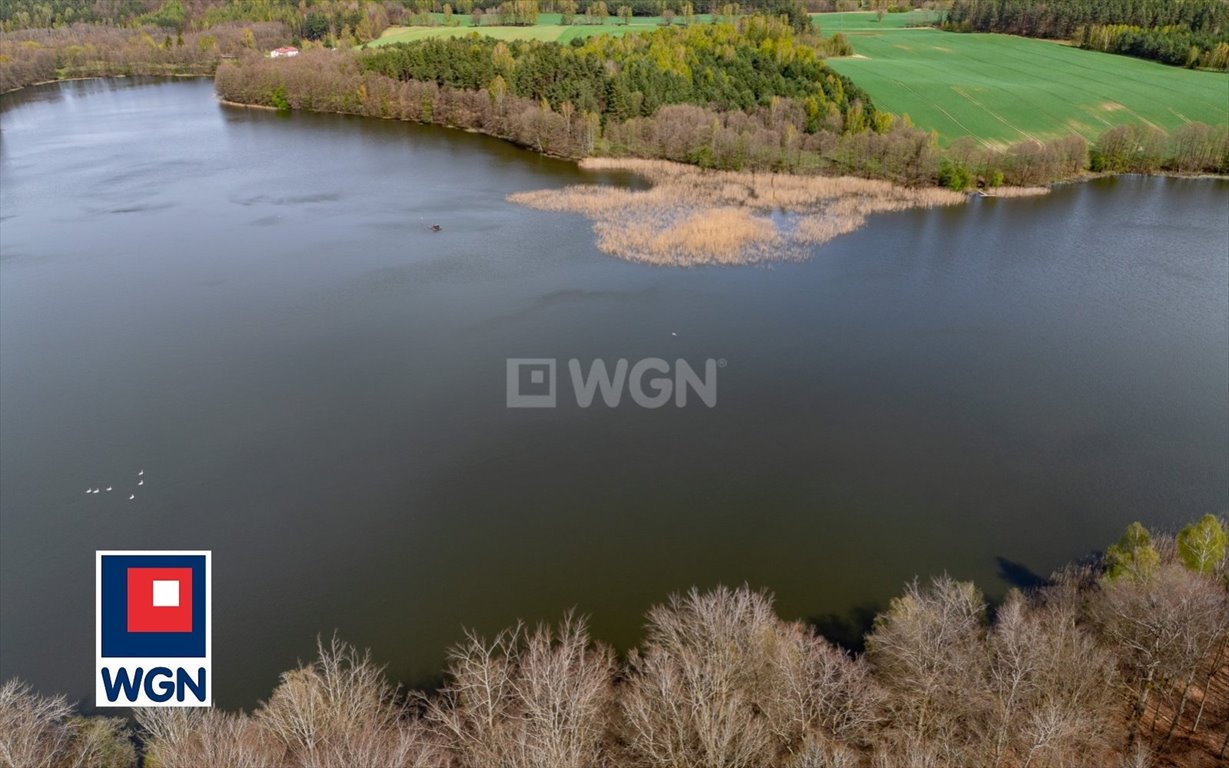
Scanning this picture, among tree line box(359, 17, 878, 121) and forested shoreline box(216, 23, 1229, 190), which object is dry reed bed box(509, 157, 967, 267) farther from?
tree line box(359, 17, 878, 121)

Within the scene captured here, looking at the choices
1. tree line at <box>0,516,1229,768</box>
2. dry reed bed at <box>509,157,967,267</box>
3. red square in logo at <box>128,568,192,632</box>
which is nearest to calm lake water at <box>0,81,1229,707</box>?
red square in logo at <box>128,568,192,632</box>

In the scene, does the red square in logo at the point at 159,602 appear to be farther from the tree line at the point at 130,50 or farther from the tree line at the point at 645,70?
the tree line at the point at 130,50

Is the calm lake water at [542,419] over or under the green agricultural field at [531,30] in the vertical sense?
under

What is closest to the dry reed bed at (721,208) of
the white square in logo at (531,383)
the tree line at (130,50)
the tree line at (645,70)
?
the tree line at (645,70)

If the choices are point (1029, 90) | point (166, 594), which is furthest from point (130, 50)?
point (166, 594)

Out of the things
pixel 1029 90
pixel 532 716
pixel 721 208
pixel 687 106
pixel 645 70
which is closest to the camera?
pixel 532 716

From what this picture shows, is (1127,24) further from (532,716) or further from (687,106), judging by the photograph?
(532,716)

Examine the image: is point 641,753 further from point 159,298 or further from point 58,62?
point 58,62
